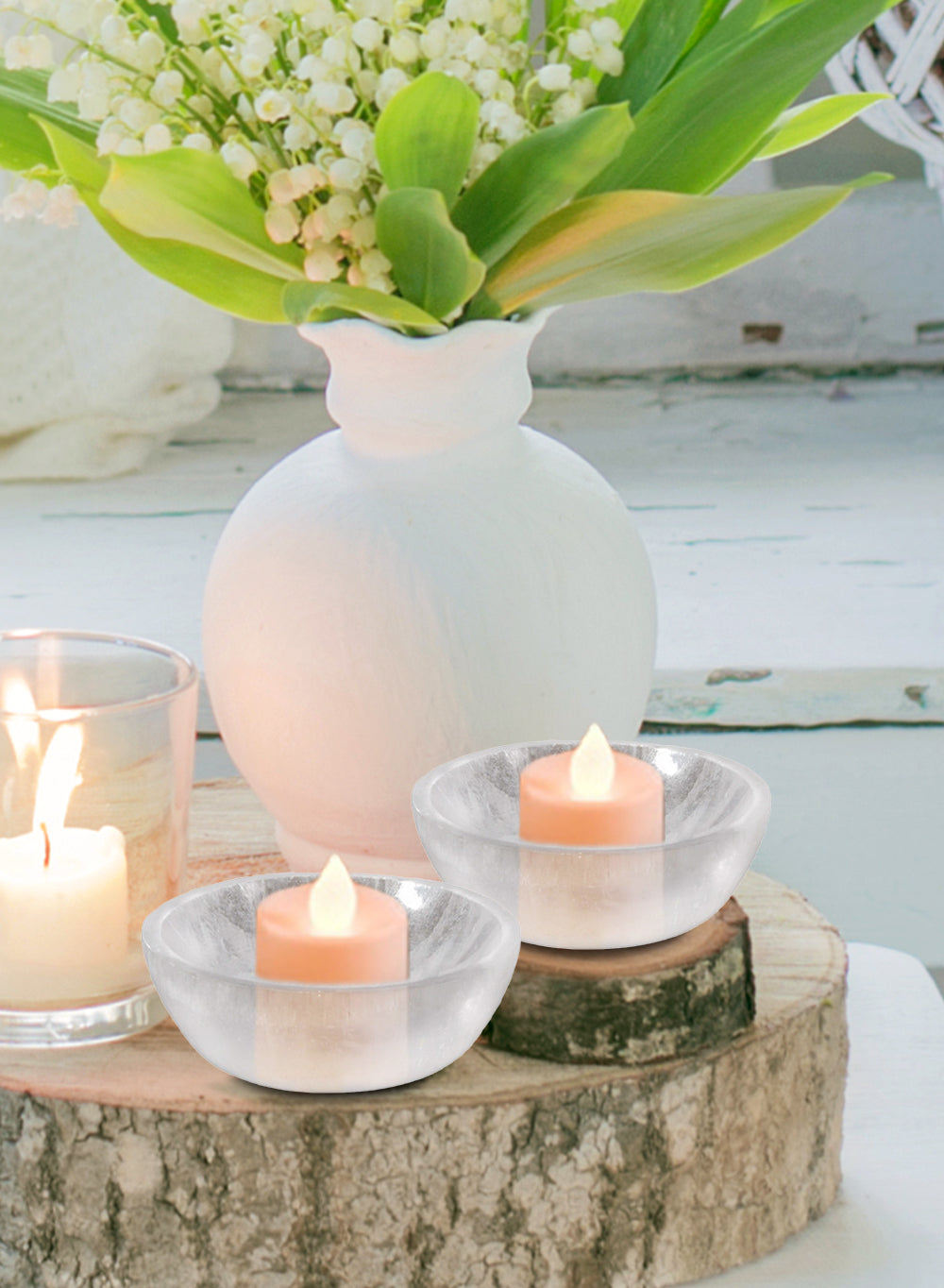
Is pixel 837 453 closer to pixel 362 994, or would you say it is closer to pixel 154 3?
pixel 154 3

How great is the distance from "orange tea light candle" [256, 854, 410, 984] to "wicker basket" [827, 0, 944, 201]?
834 millimetres

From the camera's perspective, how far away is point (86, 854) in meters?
0.57

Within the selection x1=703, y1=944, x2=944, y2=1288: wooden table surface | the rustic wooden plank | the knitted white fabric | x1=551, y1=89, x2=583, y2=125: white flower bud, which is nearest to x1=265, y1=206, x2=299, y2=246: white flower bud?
x1=551, y1=89, x2=583, y2=125: white flower bud

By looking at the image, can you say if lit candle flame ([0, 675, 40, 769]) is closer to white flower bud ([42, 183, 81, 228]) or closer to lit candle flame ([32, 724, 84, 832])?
lit candle flame ([32, 724, 84, 832])

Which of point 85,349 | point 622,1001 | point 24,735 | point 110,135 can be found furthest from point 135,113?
point 85,349

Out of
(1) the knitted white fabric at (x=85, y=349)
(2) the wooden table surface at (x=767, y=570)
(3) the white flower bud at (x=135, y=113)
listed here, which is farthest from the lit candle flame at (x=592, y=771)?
(1) the knitted white fabric at (x=85, y=349)

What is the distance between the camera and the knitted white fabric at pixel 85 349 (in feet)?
4.50

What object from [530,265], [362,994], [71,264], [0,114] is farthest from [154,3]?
[71,264]

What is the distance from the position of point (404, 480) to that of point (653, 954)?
0.21m

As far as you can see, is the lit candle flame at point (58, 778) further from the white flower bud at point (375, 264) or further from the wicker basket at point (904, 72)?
the wicker basket at point (904, 72)

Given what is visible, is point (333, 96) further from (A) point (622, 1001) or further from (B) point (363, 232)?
(A) point (622, 1001)

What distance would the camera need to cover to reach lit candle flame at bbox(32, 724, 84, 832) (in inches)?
21.5

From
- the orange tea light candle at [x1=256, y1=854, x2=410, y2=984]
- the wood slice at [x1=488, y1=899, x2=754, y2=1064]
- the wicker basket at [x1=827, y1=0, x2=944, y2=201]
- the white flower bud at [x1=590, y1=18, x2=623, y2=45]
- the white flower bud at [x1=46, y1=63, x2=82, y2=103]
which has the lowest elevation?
the wood slice at [x1=488, y1=899, x2=754, y2=1064]

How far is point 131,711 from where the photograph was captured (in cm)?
55
